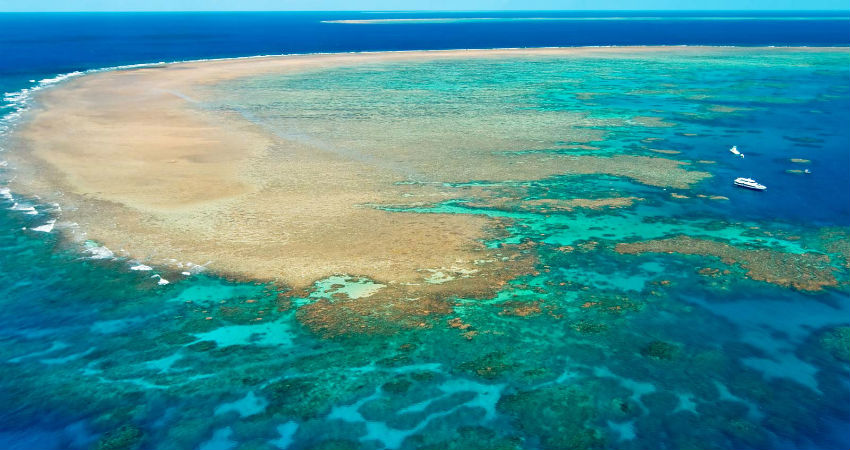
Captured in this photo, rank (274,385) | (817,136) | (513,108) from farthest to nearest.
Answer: (513,108) → (817,136) → (274,385)

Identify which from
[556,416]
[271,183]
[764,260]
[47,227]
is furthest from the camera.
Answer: [271,183]

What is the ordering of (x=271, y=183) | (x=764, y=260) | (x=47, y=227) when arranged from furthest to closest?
(x=271, y=183) < (x=47, y=227) < (x=764, y=260)

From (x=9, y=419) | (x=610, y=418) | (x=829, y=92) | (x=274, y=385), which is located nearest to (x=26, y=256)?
(x=9, y=419)

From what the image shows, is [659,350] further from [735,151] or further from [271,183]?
[735,151]

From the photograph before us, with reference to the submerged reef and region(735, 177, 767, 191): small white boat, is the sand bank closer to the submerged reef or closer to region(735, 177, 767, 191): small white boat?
region(735, 177, 767, 191): small white boat

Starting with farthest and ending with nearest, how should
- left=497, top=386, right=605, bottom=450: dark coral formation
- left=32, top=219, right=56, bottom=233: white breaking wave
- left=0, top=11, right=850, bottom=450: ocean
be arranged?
left=32, top=219, right=56, bottom=233: white breaking wave → left=0, top=11, right=850, bottom=450: ocean → left=497, top=386, right=605, bottom=450: dark coral formation

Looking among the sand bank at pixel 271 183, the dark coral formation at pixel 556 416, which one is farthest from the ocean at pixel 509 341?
the sand bank at pixel 271 183

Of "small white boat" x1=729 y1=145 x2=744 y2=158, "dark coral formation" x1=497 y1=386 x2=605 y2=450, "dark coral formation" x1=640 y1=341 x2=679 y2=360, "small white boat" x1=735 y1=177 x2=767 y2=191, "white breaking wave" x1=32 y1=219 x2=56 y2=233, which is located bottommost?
"dark coral formation" x1=497 y1=386 x2=605 y2=450

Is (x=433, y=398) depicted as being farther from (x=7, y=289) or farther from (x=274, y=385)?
(x=7, y=289)

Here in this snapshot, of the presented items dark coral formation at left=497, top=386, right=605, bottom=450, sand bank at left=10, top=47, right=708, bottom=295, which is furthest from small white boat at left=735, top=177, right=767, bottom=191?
dark coral formation at left=497, top=386, right=605, bottom=450

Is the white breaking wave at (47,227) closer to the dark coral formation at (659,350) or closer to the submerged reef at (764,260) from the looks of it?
the submerged reef at (764,260)

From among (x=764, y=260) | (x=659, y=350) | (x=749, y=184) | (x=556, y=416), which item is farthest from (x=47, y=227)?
(x=749, y=184)
